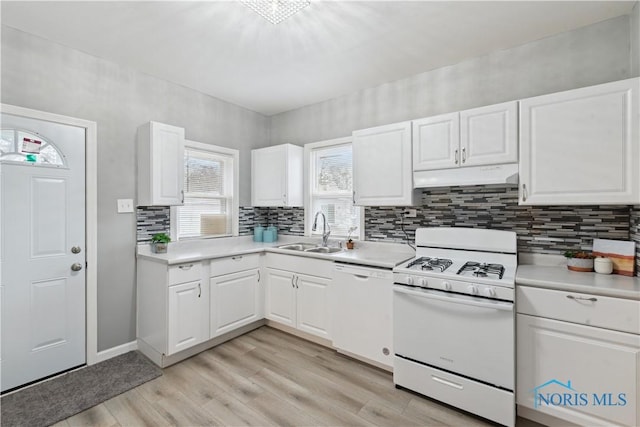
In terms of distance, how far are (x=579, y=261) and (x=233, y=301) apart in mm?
2966

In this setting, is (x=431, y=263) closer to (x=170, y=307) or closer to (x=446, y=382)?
(x=446, y=382)

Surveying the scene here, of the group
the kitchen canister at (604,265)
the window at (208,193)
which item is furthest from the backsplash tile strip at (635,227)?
the window at (208,193)

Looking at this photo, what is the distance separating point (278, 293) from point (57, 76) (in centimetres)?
279

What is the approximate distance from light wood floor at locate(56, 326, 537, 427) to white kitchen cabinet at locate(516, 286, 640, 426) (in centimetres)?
30

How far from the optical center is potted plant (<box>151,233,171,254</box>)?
9.55 ft

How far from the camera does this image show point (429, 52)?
2.58 metres

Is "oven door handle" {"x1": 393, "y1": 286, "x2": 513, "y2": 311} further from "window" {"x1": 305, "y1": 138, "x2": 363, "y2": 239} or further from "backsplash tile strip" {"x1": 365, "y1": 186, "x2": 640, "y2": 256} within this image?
"window" {"x1": 305, "y1": 138, "x2": 363, "y2": 239}

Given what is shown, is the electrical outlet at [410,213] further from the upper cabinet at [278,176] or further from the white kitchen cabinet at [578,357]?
the upper cabinet at [278,176]

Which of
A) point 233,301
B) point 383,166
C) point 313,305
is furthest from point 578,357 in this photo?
point 233,301

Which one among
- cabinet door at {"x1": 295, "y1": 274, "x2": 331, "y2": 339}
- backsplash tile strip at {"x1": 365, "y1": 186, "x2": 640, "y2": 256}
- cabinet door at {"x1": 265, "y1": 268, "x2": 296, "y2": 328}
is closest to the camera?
backsplash tile strip at {"x1": 365, "y1": 186, "x2": 640, "y2": 256}

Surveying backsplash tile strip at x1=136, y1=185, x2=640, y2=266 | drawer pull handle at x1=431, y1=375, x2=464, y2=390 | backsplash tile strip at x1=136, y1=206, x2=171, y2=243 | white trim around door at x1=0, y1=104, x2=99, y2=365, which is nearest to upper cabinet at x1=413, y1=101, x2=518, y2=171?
backsplash tile strip at x1=136, y1=185, x2=640, y2=266

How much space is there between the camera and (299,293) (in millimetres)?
3072

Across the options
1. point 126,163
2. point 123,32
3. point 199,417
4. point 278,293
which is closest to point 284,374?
point 199,417

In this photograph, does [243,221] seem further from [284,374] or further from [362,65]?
[362,65]
